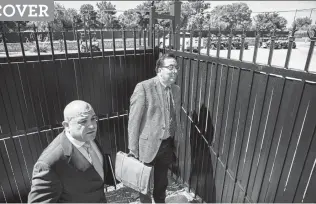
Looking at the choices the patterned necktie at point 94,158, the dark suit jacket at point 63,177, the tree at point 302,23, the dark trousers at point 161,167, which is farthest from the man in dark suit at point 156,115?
the tree at point 302,23

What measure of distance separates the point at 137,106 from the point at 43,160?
1329mm

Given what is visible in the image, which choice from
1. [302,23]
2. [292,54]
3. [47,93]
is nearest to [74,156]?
[47,93]

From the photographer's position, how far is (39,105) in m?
2.99

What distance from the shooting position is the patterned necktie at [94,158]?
5.49ft

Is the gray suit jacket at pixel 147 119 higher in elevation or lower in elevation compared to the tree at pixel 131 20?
lower

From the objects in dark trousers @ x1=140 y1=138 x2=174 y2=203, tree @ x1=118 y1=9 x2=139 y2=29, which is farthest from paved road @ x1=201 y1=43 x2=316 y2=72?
dark trousers @ x1=140 y1=138 x2=174 y2=203

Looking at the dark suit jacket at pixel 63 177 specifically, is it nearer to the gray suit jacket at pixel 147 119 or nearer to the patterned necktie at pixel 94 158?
the patterned necktie at pixel 94 158

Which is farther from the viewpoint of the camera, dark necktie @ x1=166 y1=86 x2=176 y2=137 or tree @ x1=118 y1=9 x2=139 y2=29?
tree @ x1=118 y1=9 x2=139 y2=29

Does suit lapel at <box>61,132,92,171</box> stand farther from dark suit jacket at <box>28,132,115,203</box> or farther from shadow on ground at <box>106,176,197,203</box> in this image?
shadow on ground at <box>106,176,197,203</box>

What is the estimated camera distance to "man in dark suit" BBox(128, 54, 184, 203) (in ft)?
8.32

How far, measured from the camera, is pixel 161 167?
121 inches

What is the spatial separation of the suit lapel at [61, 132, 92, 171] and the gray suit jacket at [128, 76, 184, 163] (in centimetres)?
106

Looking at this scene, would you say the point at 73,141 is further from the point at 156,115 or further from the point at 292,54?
the point at 292,54

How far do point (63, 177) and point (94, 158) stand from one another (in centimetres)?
30
